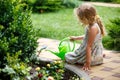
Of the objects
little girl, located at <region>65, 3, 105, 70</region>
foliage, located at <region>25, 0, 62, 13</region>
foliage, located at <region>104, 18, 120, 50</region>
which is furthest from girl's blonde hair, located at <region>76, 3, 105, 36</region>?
foliage, located at <region>25, 0, 62, 13</region>

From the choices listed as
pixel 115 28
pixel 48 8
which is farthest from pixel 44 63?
pixel 48 8

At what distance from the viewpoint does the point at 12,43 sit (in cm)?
389

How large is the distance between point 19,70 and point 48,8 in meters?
10.5

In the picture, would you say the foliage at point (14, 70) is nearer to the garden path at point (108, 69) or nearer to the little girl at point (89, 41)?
the garden path at point (108, 69)

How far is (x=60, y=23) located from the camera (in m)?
10.8

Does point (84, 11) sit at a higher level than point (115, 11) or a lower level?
higher

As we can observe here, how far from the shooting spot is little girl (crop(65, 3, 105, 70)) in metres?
5.23

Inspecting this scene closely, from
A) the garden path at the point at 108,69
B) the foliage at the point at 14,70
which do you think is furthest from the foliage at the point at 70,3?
the foliage at the point at 14,70

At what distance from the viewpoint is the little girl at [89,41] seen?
17.1ft

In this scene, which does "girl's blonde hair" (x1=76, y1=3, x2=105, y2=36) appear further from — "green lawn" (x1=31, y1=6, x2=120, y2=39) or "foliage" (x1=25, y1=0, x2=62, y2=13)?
"foliage" (x1=25, y1=0, x2=62, y2=13)

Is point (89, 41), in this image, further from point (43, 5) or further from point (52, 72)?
point (43, 5)

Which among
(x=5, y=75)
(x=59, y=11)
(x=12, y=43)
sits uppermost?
(x=12, y=43)

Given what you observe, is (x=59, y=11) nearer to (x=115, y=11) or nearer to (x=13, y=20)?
(x=115, y=11)

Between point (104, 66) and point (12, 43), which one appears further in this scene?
point (104, 66)
